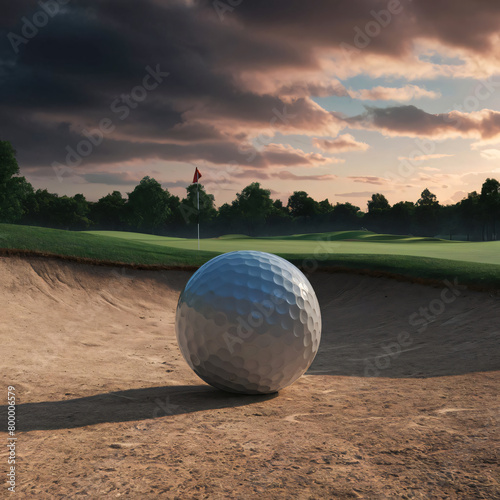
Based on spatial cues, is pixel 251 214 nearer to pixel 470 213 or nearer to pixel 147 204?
pixel 147 204

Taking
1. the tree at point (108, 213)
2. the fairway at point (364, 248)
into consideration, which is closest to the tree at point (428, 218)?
the fairway at point (364, 248)

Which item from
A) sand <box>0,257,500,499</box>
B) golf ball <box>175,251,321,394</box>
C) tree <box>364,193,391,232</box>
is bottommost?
sand <box>0,257,500,499</box>

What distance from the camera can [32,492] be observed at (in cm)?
317

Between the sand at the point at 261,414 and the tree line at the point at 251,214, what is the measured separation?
70.2 m

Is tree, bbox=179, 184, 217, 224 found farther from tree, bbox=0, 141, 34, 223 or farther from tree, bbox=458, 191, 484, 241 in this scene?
tree, bbox=458, 191, 484, 241

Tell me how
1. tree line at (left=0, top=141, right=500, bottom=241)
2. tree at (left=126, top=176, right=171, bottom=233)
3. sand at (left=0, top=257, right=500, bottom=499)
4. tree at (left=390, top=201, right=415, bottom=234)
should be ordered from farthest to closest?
tree at (left=126, top=176, right=171, bottom=233) → tree at (left=390, top=201, right=415, bottom=234) → tree line at (left=0, top=141, right=500, bottom=241) → sand at (left=0, top=257, right=500, bottom=499)

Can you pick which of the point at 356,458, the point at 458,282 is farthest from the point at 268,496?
Result: the point at 458,282

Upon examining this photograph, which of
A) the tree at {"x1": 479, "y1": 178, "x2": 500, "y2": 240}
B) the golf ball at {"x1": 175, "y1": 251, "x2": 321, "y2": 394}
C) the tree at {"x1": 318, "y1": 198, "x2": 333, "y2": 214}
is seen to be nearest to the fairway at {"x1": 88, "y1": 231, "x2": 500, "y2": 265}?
the golf ball at {"x1": 175, "y1": 251, "x2": 321, "y2": 394}

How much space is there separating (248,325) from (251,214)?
82.9 meters

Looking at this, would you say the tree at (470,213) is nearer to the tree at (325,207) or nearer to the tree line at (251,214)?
the tree line at (251,214)

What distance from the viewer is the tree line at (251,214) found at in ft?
250

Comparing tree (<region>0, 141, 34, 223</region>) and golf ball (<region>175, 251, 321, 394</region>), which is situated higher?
tree (<region>0, 141, 34, 223</region>)

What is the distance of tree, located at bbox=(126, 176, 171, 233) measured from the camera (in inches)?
3361

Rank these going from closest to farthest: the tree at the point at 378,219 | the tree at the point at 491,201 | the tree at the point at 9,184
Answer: the tree at the point at 9,184, the tree at the point at 491,201, the tree at the point at 378,219
